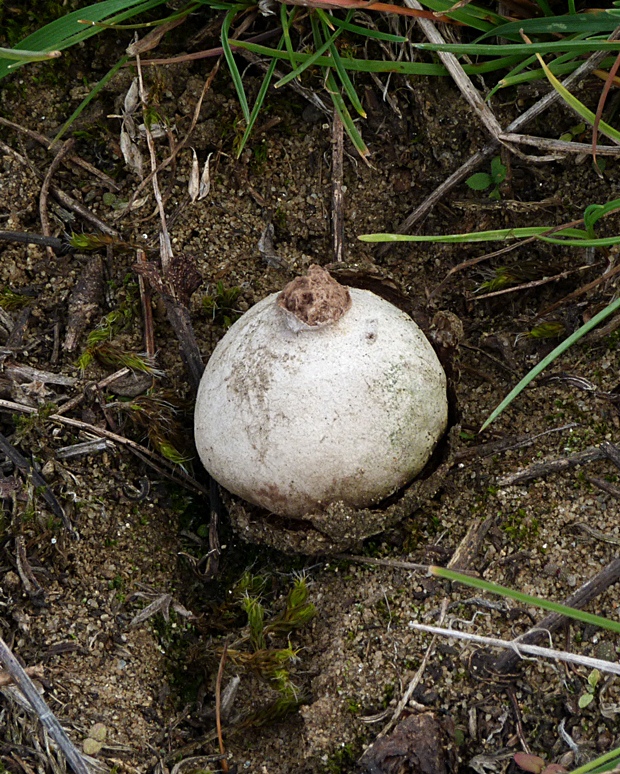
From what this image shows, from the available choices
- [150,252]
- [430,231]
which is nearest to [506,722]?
[430,231]

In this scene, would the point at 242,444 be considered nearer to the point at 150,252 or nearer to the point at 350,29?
the point at 150,252

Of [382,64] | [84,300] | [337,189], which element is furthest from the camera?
[337,189]

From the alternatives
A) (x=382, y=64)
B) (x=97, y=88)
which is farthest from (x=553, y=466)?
(x=97, y=88)

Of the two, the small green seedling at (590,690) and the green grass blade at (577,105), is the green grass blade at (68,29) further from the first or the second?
the small green seedling at (590,690)

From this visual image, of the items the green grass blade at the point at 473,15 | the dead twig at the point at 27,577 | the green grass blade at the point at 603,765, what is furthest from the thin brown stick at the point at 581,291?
the dead twig at the point at 27,577

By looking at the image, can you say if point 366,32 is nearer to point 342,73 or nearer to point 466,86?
point 342,73

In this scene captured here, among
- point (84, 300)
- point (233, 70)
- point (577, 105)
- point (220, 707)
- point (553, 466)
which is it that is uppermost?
point (233, 70)
